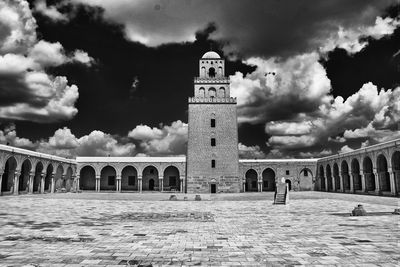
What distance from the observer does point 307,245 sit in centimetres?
647

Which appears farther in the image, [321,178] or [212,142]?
[321,178]

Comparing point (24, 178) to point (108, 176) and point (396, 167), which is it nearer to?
point (108, 176)

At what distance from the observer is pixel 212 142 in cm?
3316

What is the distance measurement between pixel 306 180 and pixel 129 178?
23867 mm

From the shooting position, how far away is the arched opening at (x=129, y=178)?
1602 inches

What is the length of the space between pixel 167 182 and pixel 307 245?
34.7 m

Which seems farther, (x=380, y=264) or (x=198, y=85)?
(x=198, y=85)

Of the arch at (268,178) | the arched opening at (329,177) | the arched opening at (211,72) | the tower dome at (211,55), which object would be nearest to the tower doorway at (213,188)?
the arch at (268,178)

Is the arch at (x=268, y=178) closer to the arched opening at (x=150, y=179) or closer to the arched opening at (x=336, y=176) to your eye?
the arched opening at (x=336, y=176)

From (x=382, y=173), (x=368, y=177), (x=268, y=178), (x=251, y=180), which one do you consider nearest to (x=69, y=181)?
(x=251, y=180)

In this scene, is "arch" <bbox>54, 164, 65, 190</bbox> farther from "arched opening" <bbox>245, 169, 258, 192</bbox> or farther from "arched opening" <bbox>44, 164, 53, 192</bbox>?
"arched opening" <bbox>245, 169, 258, 192</bbox>

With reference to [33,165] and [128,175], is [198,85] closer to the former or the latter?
[128,175]

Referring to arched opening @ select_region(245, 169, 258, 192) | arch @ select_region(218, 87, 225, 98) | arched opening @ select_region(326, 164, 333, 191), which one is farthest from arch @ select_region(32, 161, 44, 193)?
arched opening @ select_region(326, 164, 333, 191)

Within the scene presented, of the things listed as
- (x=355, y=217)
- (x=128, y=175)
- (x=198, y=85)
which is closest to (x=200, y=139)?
(x=198, y=85)
